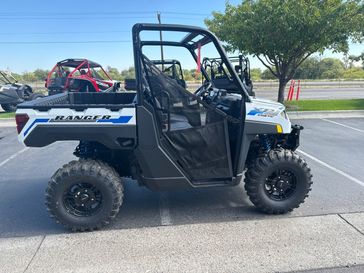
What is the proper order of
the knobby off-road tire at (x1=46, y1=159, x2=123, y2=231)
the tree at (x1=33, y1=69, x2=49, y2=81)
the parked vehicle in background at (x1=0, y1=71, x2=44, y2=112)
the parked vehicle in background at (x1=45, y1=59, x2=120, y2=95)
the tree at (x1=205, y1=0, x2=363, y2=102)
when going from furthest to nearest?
1. the tree at (x1=33, y1=69, x2=49, y2=81)
2. the parked vehicle in background at (x1=0, y1=71, x2=44, y2=112)
3. the parked vehicle in background at (x1=45, y1=59, x2=120, y2=95)
4. the tree at (x1=205, y1=0, x2=363, y2=102)
5. the knobby off-road tire at (x1=46, y1=159, x2=123, y2=231)

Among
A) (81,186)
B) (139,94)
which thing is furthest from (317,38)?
(81,186)

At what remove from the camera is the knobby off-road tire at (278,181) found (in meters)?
3.39

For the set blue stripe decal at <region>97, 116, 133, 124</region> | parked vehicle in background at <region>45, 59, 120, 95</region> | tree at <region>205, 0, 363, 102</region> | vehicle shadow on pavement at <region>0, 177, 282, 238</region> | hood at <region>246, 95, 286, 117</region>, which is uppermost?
tree at <region>205, 0, 363, 102</region>

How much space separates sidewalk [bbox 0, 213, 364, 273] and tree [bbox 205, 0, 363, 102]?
8.08 m

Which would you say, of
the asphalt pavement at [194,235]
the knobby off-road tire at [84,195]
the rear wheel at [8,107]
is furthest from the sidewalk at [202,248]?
the rear wheel at [8,107]

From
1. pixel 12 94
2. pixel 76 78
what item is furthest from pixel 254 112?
pixel 12 94

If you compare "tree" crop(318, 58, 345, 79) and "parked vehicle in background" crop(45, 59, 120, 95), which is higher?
"tree" crop(318, 58, 345, 79)

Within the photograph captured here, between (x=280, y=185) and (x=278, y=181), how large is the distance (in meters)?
0.05

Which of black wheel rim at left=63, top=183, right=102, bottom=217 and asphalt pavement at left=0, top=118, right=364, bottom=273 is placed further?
black wheel rim at left=63, top=183, right=102, bottom=217

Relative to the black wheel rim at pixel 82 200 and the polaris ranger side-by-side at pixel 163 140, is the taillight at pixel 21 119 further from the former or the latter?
the black wheel rim at pixel 82 200

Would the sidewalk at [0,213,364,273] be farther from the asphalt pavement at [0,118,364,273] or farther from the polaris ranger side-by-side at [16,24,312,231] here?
the polaris ranger side-by-side at [16,24,312,231]

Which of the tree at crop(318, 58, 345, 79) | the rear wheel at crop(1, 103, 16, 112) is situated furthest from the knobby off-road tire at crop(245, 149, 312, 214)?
the tree at crop(318, 58, 345, 79)

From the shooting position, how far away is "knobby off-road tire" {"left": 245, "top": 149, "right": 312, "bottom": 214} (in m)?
3.39

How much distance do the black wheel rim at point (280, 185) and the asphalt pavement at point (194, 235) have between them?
0.26 meters
